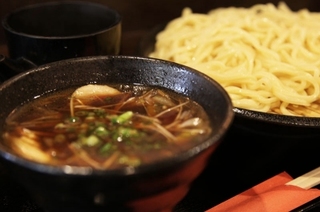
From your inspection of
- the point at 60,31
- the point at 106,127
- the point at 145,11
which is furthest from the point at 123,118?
the point at 145,11

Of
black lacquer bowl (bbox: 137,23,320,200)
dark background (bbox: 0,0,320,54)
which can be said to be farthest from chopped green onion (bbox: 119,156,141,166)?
dark background (bbox: 0,0,320,54)

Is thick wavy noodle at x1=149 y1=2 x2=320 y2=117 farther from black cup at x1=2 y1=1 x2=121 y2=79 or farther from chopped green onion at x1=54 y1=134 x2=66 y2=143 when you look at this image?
chopped green onion at x1=54 y1=134 x2=66 y2=143

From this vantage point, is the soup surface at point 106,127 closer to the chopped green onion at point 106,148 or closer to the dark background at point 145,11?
the chopped green onion at point 106,148

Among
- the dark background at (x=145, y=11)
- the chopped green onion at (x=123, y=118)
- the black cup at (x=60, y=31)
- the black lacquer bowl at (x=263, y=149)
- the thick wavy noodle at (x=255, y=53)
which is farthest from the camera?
the dark background at (x=145, y=11)

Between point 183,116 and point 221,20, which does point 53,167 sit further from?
point 221,20

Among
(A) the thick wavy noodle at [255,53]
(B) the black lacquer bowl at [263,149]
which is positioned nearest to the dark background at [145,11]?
(A) the thick wavy noodle at [255,53]

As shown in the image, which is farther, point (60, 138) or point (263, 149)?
point (263, 149)

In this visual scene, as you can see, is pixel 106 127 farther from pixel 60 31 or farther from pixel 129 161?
pixel 60 31
